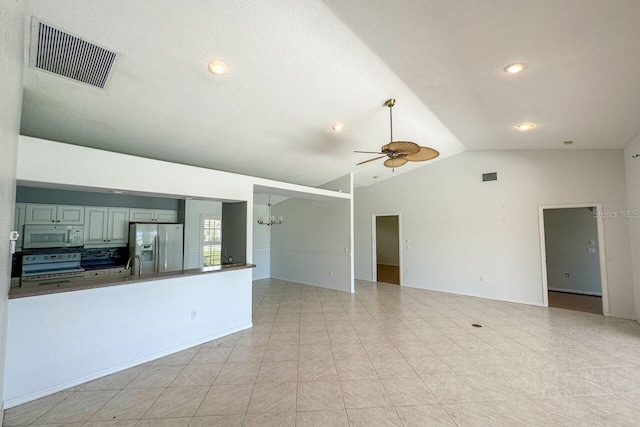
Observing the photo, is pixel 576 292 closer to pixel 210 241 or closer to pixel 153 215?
pixel 210 241

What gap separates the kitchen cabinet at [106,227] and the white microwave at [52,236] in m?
0.12

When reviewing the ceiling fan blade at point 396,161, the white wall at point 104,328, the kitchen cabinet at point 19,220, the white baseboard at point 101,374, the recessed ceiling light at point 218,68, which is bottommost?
the white baseboard at point 101,374

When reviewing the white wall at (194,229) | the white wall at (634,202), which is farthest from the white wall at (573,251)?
the white wall at (194,229)

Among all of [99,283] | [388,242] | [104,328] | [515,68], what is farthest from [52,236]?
[388,242]

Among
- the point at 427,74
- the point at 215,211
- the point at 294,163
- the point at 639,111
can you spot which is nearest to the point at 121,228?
the point at 215,211

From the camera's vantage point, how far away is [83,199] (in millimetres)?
4637

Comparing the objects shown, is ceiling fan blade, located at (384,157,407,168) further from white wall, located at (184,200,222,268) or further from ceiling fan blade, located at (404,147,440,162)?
white wall, located at (184,200,222,268)

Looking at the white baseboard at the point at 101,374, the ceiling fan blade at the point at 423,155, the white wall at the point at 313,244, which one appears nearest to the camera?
the white baseboard at the point at 101,374

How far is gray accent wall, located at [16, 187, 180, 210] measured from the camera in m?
4.14

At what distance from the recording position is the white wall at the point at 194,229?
5977mm

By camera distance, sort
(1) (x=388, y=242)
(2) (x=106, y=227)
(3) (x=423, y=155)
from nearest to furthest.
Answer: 1. (3) (x=423, y=155)
2. (2) (x=106, y=227)
3. (1) (x=388, y=242)

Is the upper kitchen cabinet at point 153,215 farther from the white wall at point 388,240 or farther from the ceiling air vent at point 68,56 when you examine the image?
the white wall at point 388,240

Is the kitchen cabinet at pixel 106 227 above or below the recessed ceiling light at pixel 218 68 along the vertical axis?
below

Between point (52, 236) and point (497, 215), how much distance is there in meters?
8.24
